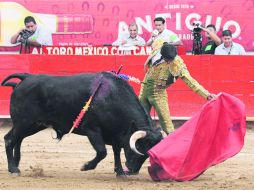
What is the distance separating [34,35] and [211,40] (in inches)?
105

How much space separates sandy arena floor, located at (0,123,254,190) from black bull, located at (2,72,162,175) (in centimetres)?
20

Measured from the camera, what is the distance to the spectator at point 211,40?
1220cm

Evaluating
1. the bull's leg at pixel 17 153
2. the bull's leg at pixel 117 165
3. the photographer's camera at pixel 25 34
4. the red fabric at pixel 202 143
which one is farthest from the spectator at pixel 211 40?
the bull's leg at pixel 17 153

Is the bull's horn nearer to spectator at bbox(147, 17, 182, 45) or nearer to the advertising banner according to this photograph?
spectator at bbox(147, 17, 182, 45)

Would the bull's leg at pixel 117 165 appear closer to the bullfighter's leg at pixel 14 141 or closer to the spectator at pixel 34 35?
the bullfighter's leg at pixel 14 141

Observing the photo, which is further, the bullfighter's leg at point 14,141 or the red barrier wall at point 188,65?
the red barrier wall at point 188,65

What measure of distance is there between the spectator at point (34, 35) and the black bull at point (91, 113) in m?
4.48

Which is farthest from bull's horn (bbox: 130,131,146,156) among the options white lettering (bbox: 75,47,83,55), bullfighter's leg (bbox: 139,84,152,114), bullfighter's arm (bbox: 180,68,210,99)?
white lettering (bbox: 75,47,83,55)

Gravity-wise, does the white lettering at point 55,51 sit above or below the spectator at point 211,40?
below

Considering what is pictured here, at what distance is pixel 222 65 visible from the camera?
40.4ft

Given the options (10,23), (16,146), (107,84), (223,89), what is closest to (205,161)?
(107,84)

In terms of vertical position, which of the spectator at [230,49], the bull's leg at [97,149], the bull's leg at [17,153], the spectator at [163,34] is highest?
the spectator at [163,34]

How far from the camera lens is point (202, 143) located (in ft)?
24.8

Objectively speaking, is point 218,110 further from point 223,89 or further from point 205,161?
point 223,89
